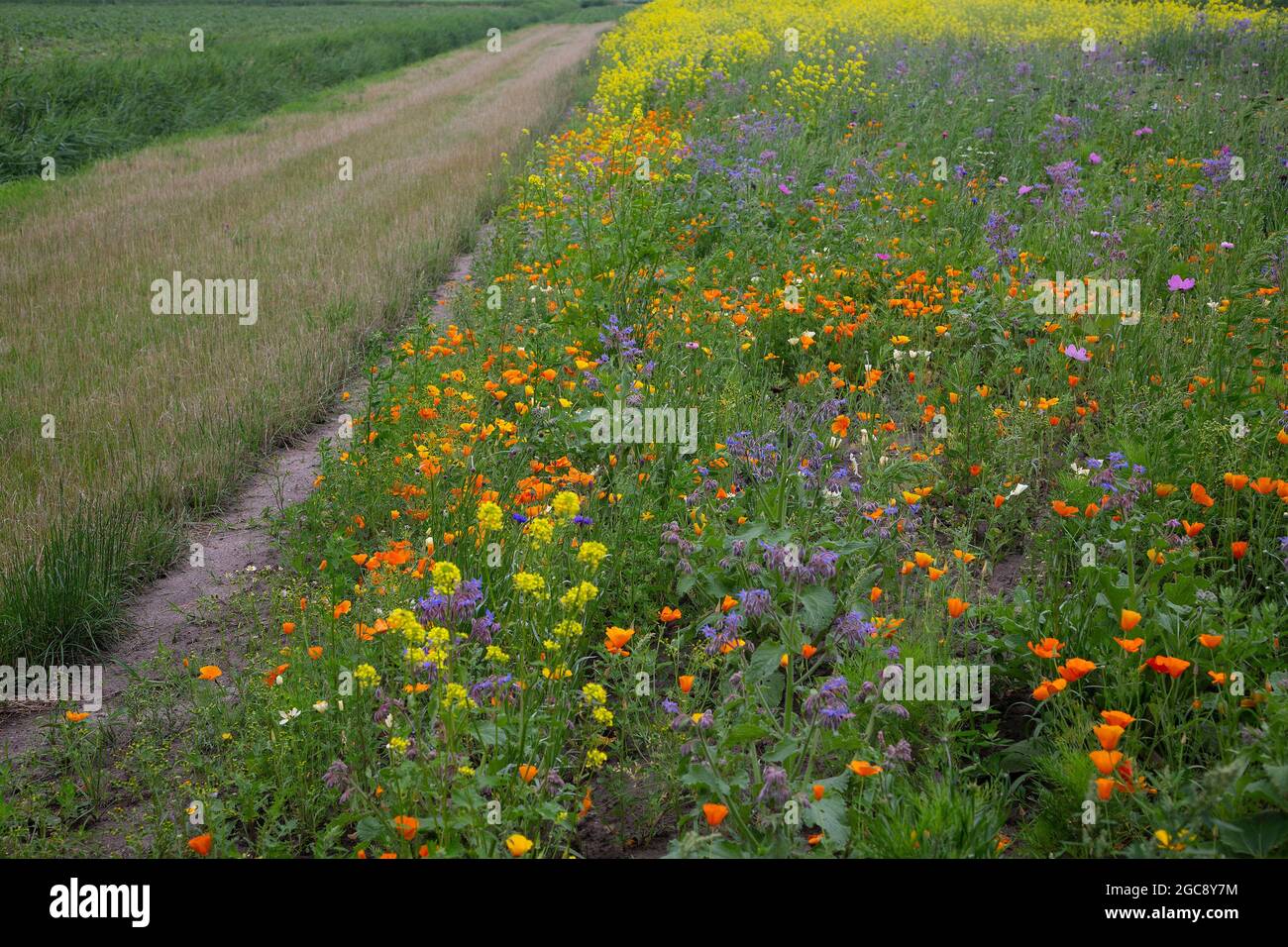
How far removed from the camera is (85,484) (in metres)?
4.75

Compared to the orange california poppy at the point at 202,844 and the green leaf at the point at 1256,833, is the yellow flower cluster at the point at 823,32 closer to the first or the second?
the green leaf at the point at 1256,833

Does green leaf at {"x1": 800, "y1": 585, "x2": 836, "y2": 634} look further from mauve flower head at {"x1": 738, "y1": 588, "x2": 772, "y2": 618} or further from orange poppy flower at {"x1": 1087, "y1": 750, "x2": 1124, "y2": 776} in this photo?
orange poppy flower at {"x1": 1087, "y1": 750, "x2": 1124, "y2": 776}

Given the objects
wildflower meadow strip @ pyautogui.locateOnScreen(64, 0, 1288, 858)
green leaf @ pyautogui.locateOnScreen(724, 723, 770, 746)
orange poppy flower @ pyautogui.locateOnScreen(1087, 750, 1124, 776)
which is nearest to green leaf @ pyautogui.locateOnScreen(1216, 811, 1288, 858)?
wildflower meadow strip @ pyautogui.locateOnScreen(64, 0, 1288, 858)

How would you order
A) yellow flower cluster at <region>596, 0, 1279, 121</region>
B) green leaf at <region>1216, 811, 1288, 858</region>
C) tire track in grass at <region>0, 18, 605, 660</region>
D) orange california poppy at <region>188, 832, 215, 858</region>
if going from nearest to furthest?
1. green leaf at <region>1216, 811, 1288, 858</region>
2. orange california poppy at <region>188, 832, 215, 858</region>
3. tire track in grass at <region>0, 18, 605, 660</region>
4. yellow flower cluster at <region>596, 0, 1279, 121</region>

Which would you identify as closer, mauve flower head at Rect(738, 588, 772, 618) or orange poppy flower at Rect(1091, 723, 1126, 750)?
orange poppy flower at Rect(1091, 723, 1126, 750)

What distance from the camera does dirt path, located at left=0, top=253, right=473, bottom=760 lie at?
3.39m

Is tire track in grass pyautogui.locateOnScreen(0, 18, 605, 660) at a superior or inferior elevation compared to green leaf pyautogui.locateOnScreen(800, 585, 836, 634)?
superior

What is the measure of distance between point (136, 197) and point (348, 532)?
9655 millimetres

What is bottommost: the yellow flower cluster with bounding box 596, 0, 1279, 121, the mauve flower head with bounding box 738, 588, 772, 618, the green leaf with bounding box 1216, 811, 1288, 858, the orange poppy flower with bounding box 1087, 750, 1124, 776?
the green leaf with bounding box 1216, 811, 1288, 858

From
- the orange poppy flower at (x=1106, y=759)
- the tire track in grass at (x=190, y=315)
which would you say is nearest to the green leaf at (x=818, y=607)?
the orange poppy flower at (x=1106, y=759)

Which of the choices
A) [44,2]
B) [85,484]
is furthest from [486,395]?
[44,2]

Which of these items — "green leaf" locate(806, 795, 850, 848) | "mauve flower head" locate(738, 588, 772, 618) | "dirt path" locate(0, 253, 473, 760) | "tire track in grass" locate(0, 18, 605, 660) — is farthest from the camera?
"tire track in grass" locate(0, 18, 605, 660)

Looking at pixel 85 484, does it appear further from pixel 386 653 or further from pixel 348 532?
pixel 386 653

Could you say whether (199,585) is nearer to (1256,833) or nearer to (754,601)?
(754,601)
